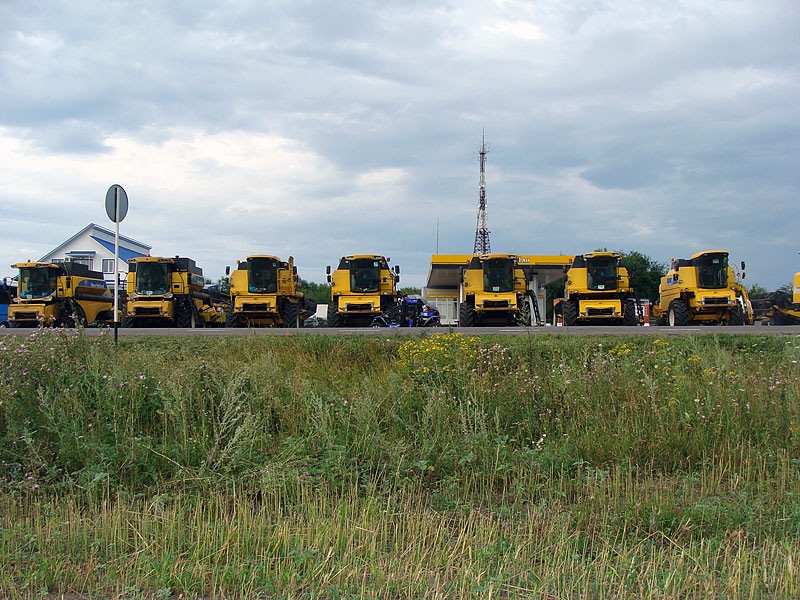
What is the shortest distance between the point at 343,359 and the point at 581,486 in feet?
20.6

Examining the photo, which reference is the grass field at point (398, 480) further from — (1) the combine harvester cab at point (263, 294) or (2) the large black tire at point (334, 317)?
(1) the combine harvester cab at point (263, 294)

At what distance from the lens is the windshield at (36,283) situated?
27422 millimetres

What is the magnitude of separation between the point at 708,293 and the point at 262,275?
58.8ft

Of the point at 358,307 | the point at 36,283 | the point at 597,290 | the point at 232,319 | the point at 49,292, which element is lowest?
the point at 232,319

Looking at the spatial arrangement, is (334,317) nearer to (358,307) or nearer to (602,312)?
(358,307)

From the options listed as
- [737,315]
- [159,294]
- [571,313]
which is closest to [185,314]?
[159,294]

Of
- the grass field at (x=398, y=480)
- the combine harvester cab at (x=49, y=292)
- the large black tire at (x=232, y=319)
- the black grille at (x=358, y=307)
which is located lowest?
the grass field at (x=398, y=480)

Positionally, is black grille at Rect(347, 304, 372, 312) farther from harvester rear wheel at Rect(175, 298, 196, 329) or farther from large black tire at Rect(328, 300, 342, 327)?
harvester rear wheel at Rect(175, 298, 196, 329)

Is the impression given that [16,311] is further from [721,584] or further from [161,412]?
[721,584]

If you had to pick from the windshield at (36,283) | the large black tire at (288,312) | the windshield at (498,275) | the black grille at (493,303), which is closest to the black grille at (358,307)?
the large black tire at (288,312)

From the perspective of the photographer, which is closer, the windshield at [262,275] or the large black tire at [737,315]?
the large black tire at [737,315]

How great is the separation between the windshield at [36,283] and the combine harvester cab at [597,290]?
846 inches

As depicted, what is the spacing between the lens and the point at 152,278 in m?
28.4

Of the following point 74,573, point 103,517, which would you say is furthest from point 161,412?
point 74,573
